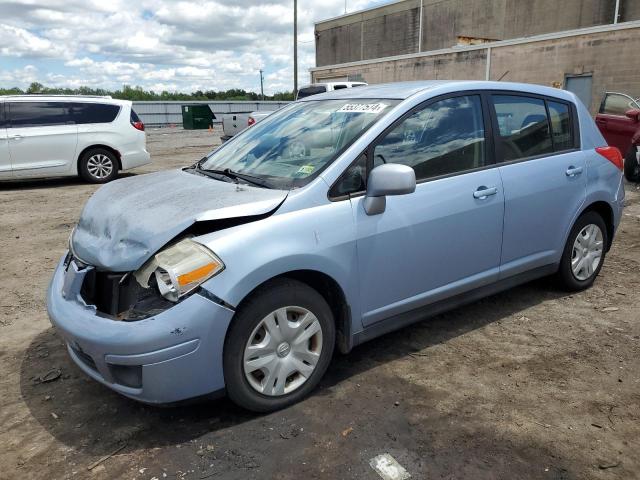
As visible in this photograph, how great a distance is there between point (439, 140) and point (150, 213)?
1833mm

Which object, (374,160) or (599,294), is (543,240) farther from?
(374,160)

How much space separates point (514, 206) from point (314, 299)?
1.71 meters

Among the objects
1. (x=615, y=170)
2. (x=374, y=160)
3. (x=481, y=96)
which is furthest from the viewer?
(x=615, y=170)

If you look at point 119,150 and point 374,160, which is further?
point 119,150

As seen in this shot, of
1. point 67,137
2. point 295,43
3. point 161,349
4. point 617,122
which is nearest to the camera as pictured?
point 161,349

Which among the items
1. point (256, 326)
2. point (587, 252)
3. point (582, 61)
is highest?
point (582, 61)

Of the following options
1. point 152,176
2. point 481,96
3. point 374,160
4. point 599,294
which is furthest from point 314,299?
point 599,294

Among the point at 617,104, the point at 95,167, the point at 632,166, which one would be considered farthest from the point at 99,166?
the point at 617,104

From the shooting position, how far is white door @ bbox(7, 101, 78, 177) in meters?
10.1

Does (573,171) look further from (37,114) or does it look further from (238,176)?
(37,114)

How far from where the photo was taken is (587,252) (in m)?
4.50

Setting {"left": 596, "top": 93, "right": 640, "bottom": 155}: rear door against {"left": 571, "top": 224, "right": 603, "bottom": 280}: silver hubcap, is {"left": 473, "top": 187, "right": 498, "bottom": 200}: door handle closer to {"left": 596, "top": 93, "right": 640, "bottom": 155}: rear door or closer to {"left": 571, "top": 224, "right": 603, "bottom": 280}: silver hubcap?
{"left": 571, "top": 224, "right": 603, "bottom": 280}: silver hubcap

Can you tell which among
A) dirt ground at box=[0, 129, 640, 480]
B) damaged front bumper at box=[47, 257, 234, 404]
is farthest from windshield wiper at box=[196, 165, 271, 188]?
dirt ground at box=[0, 129, 640, 480]

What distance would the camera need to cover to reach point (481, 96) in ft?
12.2
